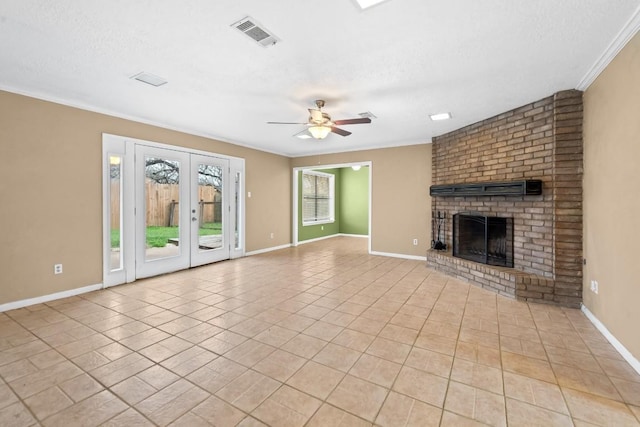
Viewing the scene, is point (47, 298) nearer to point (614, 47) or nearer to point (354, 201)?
point (614, 47)

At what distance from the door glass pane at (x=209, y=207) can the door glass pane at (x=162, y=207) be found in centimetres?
44

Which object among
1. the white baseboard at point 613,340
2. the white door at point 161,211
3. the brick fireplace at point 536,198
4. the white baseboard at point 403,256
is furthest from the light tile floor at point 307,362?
the white baseboard at point 403,256

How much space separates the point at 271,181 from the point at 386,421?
19.5 ft

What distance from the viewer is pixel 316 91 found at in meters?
3.25

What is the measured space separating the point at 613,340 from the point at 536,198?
1746mm

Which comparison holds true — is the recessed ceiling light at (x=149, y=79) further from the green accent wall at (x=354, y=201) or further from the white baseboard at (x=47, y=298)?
the green accent wall at (x=354, y=201)

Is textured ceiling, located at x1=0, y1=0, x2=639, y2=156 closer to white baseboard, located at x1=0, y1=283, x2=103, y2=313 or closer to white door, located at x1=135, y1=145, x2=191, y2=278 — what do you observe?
white door, located at x1=135, y1=145, x2=191, y2=278

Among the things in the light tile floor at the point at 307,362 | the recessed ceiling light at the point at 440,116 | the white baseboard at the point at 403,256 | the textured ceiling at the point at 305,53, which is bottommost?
the light tile floor at the point at 307,362

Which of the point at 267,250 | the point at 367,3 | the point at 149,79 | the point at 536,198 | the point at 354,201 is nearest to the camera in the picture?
the point at 367,3

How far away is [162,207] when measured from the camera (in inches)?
185

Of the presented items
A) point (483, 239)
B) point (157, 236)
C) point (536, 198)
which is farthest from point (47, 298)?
point (536, 198)

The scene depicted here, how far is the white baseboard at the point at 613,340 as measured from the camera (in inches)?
83.3

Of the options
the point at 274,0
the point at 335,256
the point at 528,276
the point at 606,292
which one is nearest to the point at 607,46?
the point at 606,292

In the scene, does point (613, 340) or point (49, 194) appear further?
point (49, 194)
